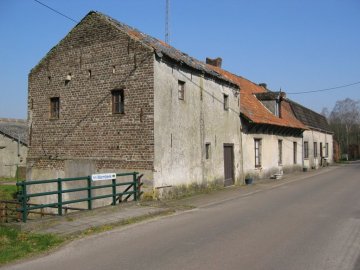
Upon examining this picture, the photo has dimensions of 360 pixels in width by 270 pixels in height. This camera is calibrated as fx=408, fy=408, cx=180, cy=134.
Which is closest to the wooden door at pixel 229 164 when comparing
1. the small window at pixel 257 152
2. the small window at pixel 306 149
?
the small window at pixel 257 152

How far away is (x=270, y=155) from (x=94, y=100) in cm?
1307

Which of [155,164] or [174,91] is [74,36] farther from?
[155,164]

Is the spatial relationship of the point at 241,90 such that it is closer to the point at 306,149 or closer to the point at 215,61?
the point at 215,61

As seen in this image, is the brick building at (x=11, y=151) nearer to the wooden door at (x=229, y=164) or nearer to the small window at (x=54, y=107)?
the small window at (x=54, y=107)

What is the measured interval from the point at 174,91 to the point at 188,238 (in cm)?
869

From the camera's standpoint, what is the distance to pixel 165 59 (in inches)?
616

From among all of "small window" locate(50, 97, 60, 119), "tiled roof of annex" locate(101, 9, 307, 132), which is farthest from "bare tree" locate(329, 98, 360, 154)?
"small window" locate(50, 97, 60, 119)

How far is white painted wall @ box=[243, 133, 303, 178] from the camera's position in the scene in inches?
884

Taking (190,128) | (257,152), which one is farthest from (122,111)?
(257,152)

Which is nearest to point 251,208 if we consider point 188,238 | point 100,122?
point 188,238

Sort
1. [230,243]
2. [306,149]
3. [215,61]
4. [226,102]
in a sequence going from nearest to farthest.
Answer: [230,243] < [226,102] < [215,61] < [306,149]

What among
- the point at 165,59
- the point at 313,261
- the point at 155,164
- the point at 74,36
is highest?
the point at 74,36

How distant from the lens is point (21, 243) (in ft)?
26.9

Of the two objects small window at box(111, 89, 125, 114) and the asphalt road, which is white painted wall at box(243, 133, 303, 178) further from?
the asphalt road
